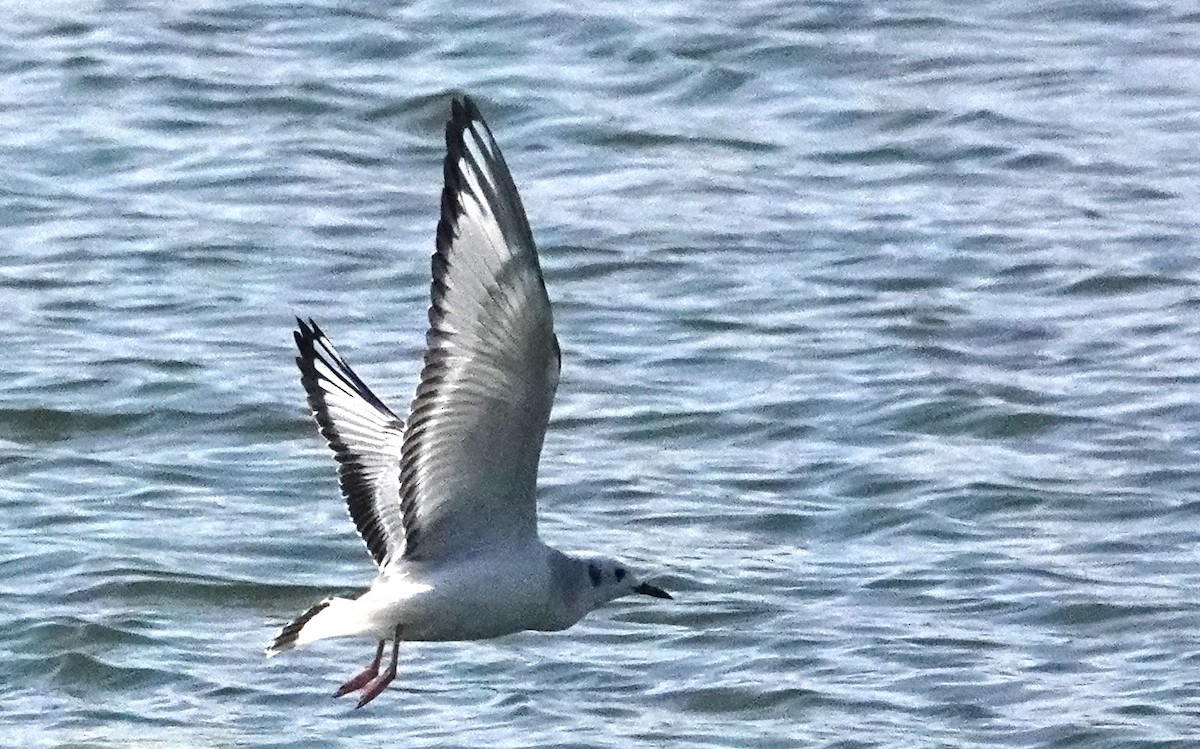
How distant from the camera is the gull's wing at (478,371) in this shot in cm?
715

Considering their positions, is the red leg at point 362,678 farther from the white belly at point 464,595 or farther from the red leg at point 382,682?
the white belly at point 464,595

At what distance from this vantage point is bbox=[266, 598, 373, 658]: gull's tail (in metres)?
7.70

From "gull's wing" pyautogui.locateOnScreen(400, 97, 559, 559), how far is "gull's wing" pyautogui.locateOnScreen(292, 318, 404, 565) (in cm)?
65

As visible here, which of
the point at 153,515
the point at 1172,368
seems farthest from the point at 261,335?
the point at 1172,368

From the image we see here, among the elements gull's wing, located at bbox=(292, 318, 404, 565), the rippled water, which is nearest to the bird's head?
gull's wing, located at bbox=(292, 318, 404, 565)

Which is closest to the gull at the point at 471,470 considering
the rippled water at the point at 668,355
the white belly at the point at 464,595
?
the white belly at the point at 464,595

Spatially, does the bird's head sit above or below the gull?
below

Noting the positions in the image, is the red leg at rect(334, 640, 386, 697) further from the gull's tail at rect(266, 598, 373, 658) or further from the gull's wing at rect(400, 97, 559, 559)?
the gull's wing at rect(400, 97, 559, 559)

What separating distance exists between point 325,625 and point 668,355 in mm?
5507

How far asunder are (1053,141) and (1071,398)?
3.21 m

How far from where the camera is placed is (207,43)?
57.4 ft

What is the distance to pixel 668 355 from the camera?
42.9ft

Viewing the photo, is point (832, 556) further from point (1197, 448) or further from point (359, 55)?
point (359, 55)

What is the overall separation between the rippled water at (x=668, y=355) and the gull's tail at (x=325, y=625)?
1.91m
